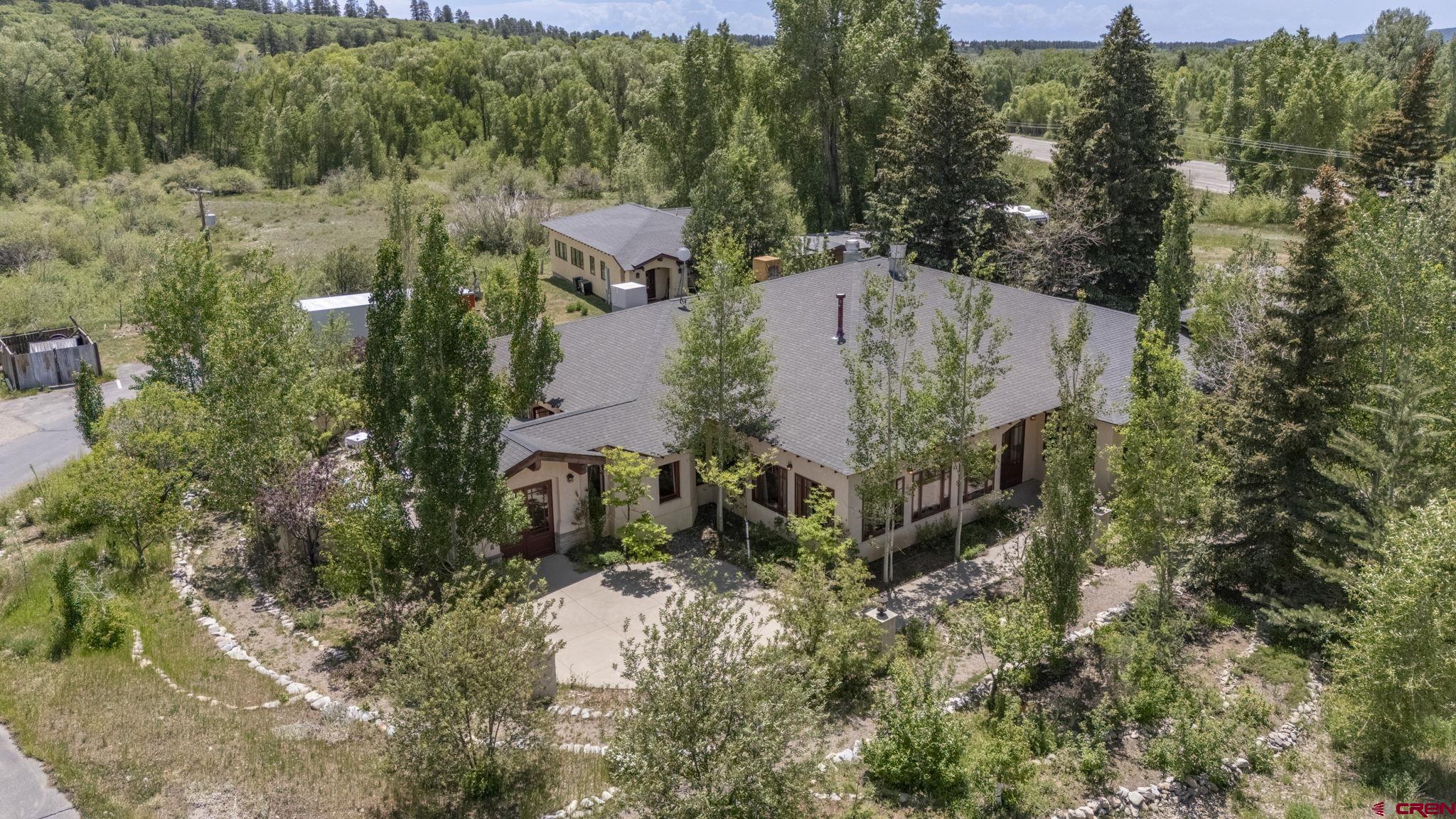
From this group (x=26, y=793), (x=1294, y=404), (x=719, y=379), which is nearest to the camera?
(x=26, y=793)

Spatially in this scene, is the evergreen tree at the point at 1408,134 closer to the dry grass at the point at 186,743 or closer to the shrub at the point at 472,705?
the shrub at the point at 472,705

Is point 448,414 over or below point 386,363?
below

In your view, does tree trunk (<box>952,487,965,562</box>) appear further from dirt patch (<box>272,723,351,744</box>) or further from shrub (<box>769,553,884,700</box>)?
dirt patch (<box>272,723,351,744</box>)

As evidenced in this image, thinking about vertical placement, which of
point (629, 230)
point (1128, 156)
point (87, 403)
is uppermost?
point (1128, 156)

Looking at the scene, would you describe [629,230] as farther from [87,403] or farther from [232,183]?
[232,183]

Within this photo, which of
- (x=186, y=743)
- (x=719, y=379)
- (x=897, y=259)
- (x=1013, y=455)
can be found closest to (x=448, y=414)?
(x=186, y=743)
